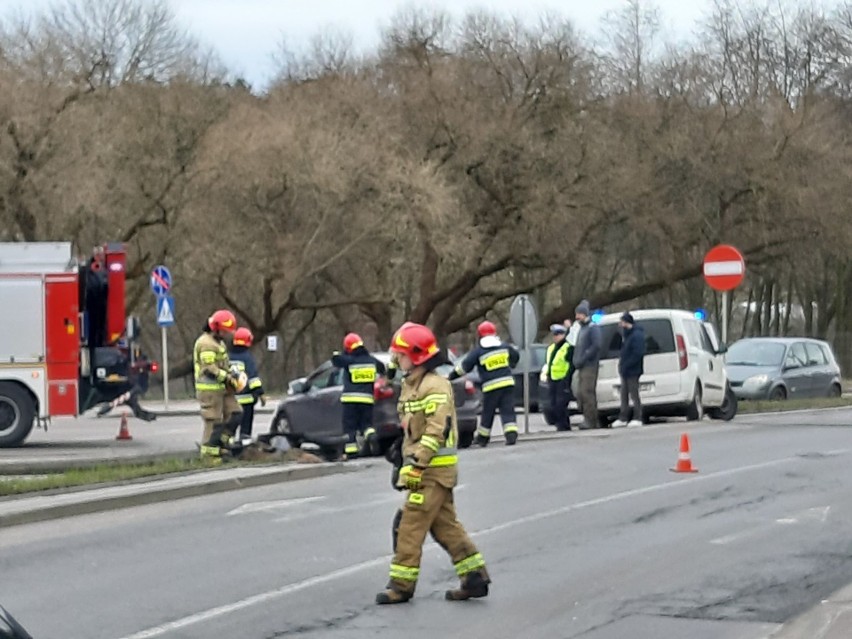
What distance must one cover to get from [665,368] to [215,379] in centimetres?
898

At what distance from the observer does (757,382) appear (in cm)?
3145

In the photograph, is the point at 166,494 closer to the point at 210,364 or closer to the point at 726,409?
the point at 210,364

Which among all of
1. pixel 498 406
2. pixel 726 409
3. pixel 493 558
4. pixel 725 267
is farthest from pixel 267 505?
pixel 725 267

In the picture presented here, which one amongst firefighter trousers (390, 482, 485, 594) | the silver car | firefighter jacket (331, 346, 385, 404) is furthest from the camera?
the silver car

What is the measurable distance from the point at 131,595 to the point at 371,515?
4.09 metres

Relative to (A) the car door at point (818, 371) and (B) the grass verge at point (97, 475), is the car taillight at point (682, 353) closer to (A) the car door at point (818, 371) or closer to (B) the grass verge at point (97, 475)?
(B) the grass verge at point (97, 475)

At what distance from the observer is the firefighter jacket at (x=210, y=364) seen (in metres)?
17.9

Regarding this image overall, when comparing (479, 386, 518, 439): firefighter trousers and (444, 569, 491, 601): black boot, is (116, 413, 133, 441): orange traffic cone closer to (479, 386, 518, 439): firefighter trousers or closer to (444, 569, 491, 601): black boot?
(479, 386, 518, 439): firefighter trousers

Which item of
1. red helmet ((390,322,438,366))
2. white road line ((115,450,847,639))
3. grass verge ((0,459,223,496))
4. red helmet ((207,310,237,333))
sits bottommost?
white road line ((115,450,847,639))

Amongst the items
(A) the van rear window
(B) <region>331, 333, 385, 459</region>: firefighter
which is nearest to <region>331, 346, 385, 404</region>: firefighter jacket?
(B) <region>331, 333, 385, 459</region>: firefighter

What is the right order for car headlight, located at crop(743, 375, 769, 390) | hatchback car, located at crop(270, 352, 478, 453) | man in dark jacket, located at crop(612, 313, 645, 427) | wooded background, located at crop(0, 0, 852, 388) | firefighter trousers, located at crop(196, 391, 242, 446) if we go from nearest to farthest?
firefighter trousers, located at crop(196, 391, 242, 446) → hatchback car, located at crop(270, 352, 478, 453) → man in dark jacket, located at crop(612, 313, 645, 427) → car headlight, located at crop(743, 375, 769, 390) → wooded background, located at crop(0, 0, 852, 388)

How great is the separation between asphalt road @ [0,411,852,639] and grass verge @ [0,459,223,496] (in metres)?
1.27

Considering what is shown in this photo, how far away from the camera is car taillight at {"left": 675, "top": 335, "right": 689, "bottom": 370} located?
2445 cm

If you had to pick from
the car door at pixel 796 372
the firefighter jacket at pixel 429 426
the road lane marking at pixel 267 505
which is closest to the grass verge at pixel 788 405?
the car door at pixel 796 372
